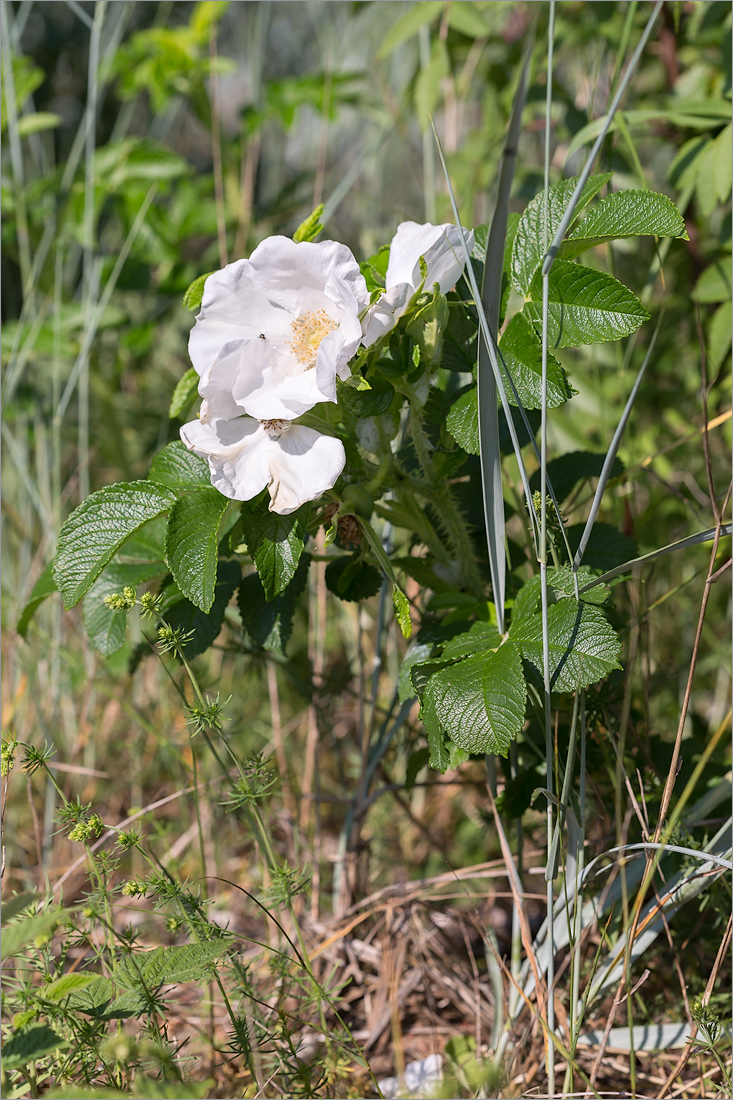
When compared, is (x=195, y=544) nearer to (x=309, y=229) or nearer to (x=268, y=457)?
(x=268, y=457)

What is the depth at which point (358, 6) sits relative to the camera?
1521 mm

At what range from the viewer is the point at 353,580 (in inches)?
33.2

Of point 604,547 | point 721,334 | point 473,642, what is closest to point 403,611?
point 473,642

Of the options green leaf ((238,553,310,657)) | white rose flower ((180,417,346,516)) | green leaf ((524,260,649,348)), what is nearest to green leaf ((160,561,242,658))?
green leaf ((238,553,310,657))

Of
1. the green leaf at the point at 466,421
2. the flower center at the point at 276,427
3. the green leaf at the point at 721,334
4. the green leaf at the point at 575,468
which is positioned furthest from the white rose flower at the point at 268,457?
the green leaf at the point at 721,334

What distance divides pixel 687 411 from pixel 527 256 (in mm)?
936

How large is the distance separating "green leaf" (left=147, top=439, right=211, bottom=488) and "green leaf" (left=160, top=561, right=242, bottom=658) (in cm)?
10

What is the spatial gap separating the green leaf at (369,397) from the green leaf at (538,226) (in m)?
0.17

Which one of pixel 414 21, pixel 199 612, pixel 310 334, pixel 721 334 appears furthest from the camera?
pixel 414 21

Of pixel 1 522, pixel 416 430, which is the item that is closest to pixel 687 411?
pixel 416 430

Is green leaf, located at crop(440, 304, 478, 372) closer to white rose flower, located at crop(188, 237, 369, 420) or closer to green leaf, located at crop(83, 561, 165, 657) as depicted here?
white rose flower, located at crop(188, 237, 369, 420)

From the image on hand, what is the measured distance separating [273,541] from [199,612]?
0.16 meters

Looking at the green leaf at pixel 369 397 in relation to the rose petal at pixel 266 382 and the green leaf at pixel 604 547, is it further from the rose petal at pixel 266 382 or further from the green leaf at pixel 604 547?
the green leaf at pixel 604 547

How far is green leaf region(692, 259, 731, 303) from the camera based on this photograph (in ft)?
3.67
